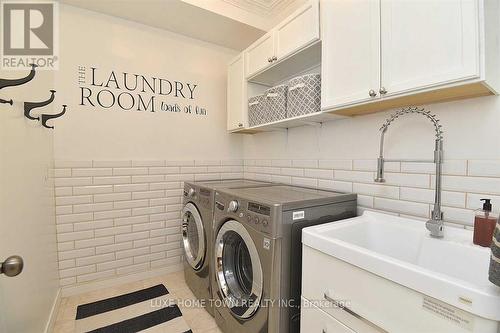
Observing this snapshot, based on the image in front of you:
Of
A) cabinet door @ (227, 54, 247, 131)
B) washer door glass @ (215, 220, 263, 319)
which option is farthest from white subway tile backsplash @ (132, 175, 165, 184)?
washer door glass @ (215, 220, 263, 319)

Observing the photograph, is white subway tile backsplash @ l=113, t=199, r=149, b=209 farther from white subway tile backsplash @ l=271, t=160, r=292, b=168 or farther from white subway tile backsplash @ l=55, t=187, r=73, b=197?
white subway tile backsplash @ l=271, t=160, r=292, b=168

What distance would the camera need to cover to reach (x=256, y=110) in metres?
2.13

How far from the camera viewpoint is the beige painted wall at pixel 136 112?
2.01 meters

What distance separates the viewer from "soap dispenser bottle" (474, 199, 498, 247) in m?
0.97

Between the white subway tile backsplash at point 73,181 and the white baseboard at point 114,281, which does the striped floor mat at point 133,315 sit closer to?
the white baseboard at point 114,281

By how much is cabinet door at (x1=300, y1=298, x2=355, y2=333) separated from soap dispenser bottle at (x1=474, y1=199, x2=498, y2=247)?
654 mm

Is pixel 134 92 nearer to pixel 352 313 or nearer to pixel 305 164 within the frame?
pixel 305 164

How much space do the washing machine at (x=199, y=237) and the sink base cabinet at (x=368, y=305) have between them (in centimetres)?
83

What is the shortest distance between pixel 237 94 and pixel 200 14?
0.74 meters

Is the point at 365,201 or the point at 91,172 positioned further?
the point at 91,172

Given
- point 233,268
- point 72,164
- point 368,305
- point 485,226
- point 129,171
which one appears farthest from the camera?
point 129,171

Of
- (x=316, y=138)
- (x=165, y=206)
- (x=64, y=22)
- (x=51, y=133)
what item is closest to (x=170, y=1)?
(x=64, y=22)

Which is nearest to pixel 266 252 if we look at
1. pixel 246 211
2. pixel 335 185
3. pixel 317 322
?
pixel 246 211

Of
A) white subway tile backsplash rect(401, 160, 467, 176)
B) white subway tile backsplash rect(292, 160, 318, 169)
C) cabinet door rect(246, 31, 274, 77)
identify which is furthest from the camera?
white subway tile backsplash rect(292, 160, 318, 169)
